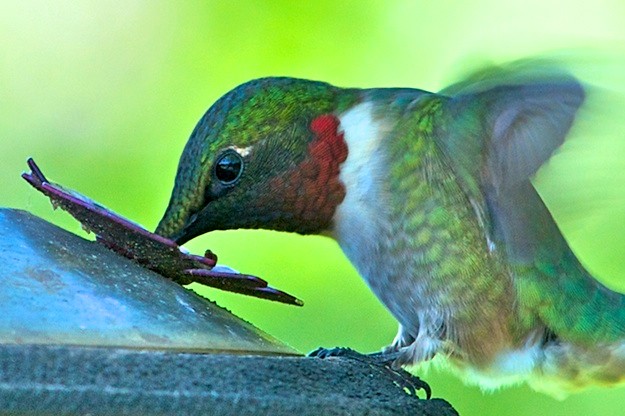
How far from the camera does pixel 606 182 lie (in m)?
3.07

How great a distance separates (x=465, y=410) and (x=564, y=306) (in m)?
1.45

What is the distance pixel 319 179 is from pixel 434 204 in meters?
0.36

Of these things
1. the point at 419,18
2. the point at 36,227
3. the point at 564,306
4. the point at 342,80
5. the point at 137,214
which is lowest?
the point at 36,227

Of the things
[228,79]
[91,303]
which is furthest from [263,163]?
[228,79]

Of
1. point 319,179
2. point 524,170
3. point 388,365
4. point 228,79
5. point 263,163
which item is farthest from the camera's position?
point 228,79

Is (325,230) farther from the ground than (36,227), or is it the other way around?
(325,230)

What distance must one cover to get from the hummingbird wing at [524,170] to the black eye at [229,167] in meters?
0.54

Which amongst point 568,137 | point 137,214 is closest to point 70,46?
point 137,214

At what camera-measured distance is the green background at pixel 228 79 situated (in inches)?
191

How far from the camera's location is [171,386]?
1835 mm

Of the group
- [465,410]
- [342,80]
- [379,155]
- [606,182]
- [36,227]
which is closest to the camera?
[36,227]

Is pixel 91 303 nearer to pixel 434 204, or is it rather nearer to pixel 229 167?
pixel 229 167

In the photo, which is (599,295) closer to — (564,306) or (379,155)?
(564,306)

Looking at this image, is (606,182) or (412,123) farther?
(412,123)
